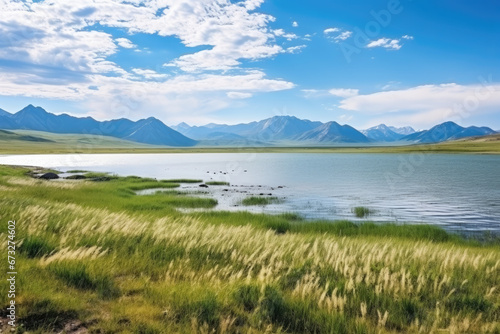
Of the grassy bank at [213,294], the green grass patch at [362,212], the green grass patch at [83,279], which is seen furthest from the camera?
the green grass patch at [362,212]

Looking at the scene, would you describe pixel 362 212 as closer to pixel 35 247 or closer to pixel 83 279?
pixel 35 247

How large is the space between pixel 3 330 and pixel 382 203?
134 ft

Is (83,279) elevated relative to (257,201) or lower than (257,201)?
elevated

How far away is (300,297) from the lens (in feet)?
22.5

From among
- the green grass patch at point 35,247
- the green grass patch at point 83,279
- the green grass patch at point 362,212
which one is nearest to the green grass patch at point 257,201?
the green grass patch at point 362,212

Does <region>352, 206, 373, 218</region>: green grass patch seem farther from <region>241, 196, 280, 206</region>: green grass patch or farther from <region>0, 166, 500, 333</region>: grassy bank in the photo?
<region>0, 166, 500, 333</region>: grassy bank

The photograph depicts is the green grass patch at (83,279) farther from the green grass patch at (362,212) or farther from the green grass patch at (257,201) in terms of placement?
the green grass patch at (257,201)

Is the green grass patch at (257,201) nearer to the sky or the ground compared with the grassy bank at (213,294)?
nearer to the ground

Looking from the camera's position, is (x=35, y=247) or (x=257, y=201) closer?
(x=35, y=247)

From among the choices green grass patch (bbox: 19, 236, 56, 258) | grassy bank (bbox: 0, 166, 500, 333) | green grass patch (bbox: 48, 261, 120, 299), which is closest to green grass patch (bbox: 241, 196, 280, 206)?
grassy bank (bbox: 0, 166, 500, 333)

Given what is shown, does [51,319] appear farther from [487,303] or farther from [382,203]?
[382,203]

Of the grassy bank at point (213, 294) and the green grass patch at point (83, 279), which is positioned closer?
the grassy bank at point (213, 294)

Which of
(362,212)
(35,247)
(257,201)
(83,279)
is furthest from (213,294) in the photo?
(257,201)

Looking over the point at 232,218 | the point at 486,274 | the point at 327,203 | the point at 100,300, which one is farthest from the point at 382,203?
the point at 100,300
